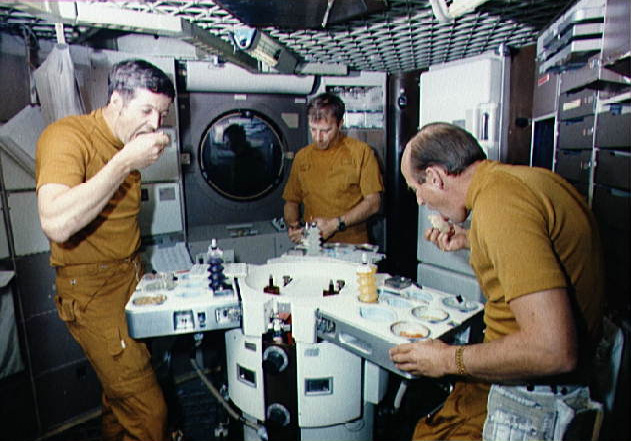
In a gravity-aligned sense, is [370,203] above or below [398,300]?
above

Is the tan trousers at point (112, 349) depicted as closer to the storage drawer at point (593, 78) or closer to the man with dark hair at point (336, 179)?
the man with dark hair at point (336, 179)

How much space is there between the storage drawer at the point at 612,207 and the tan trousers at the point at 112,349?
2.49m

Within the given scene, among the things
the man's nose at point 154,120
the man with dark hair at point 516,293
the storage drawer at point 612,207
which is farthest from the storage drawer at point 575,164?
the man's nose at point 154,120

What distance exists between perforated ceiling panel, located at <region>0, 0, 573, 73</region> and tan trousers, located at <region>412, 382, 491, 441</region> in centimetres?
211

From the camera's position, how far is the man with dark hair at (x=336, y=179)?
3621mm

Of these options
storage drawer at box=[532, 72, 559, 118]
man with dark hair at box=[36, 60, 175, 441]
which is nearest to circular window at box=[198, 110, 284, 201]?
man with dark hair at box=[36, 60, 175, 441]

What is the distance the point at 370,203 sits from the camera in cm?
373

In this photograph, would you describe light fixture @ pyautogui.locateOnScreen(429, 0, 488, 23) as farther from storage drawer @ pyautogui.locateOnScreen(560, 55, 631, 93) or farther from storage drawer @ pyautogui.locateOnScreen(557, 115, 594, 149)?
storage drawer @ pyautogui.locateOnScreen(557, 115, 594, 149)

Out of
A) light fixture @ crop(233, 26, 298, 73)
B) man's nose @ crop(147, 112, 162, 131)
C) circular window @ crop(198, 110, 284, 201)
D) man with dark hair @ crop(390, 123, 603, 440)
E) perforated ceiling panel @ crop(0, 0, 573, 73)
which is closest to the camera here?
man with dark hair @ crop(390, 123, 603, 440)

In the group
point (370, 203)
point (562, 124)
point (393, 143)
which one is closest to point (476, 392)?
point (562, 124)

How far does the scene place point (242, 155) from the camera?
4.60 metres

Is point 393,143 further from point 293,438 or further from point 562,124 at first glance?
point 293,438

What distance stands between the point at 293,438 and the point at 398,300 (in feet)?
3.13

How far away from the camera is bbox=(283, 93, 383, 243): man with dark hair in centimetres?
362
